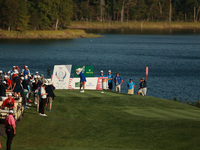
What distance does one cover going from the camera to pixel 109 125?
27062 mm

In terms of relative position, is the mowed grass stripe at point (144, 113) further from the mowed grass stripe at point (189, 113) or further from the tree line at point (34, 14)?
the tree line at point (34, 14)

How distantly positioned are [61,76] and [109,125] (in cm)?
1203

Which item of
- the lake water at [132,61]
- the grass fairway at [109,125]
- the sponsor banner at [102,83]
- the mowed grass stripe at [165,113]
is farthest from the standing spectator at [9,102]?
the lake water at [132,61]

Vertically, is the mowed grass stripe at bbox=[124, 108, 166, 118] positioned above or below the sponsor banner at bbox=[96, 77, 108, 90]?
below

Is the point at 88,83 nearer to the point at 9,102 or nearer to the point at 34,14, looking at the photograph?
the point at 9,102

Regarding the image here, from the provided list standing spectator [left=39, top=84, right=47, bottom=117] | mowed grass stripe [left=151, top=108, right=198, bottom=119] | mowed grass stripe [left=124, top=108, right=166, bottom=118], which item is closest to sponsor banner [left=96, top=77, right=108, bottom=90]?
mowed grass stripe [left=124, top=108, right=166, bottom=118]

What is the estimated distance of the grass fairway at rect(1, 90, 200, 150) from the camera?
22688 mm

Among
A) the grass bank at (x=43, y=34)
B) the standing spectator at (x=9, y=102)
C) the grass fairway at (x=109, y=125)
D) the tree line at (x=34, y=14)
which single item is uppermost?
the tree line at (x=34, y=14)

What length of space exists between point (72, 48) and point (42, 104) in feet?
287

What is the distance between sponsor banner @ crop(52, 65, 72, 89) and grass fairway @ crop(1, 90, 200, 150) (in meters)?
2.92

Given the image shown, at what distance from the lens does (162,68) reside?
7762 cm

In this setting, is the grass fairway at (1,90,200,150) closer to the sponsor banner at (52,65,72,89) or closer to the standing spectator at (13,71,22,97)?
the standing spectator at (13,71,22,97)

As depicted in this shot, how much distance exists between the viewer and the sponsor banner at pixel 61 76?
3788cm

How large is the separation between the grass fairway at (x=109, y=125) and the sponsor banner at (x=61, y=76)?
2.92 meters
